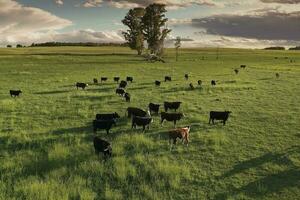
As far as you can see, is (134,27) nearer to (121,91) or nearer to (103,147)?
(121,91)

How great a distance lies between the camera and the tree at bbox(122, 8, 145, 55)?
95.4 m

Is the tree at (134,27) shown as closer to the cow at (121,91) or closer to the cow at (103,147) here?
the cow at (121,91)

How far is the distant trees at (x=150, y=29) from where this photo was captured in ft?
299

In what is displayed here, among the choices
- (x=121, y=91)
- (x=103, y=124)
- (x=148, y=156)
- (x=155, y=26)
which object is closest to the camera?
(x=148, y=156)

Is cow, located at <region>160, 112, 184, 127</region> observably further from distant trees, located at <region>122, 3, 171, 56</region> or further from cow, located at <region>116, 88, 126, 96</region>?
distant trees, located at <region>122, 3, 171, 56</region>

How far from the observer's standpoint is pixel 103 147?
16.2 m

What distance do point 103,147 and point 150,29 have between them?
7855 centimetres

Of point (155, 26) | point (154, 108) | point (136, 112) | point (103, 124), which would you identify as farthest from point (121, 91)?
point (155, 26)

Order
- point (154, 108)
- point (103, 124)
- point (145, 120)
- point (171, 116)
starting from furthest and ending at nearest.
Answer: point (154, 108) < point (171, 116) < point (145, 120) < point (103, 124)

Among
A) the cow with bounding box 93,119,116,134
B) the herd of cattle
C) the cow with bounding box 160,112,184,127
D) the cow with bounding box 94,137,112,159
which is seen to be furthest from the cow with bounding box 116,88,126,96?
the cow with bounding box 94,137,112,159

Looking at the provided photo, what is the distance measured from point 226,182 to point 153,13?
264ft

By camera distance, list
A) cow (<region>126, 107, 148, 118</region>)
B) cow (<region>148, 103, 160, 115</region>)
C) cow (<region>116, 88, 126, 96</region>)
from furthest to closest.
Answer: cow (<region>116, 88, 126, 96</region>), cow (<region>148, 103, 160, 115</region>), cow (<region>126, 107, 148, 118</region>)

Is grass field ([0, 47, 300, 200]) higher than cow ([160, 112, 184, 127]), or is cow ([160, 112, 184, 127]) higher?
cow ([160, 112, 184, 127])

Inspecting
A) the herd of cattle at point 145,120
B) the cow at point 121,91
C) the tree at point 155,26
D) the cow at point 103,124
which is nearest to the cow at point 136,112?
the herd of cattle at point 145,120
